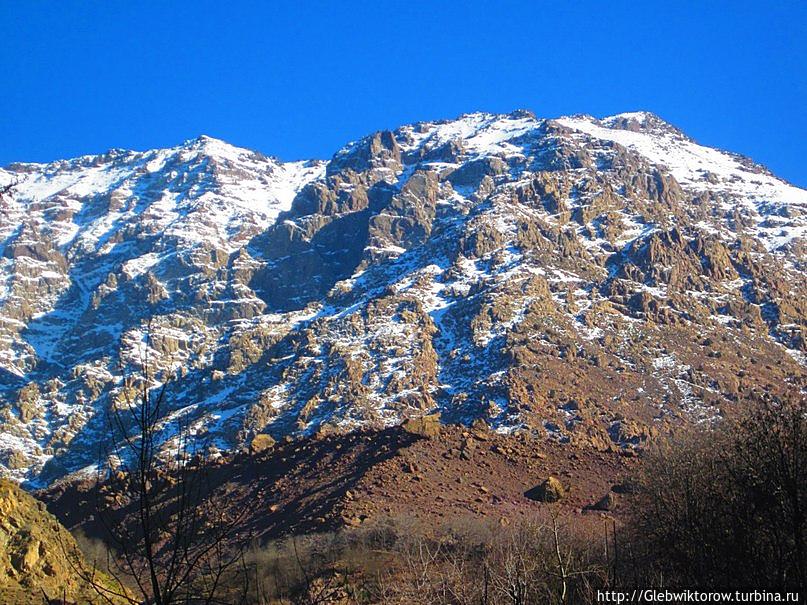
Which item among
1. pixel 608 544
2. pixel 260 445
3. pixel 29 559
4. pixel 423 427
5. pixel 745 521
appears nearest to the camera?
pixel 745 521

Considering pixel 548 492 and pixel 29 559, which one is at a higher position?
pixel 548 492

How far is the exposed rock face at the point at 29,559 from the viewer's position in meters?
18.4

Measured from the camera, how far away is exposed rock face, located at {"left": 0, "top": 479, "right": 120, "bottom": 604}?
1842cm

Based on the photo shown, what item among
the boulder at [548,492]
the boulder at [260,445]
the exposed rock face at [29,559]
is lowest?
the exposed rock face at [29,559]

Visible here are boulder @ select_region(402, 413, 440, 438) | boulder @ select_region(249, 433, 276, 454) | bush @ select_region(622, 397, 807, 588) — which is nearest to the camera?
bush @ select_region(622, 397, 807, 588)

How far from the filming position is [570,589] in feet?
65.5

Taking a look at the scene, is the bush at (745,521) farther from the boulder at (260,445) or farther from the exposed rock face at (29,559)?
the boulder at (260,445)

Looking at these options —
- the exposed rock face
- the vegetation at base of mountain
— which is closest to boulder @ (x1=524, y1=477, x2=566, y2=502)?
the vegetation at base of mountain

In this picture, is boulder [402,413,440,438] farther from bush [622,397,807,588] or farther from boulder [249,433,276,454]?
bush [622,397,807,588]

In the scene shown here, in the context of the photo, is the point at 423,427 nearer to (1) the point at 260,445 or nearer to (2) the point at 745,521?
(1) the point at 260,445

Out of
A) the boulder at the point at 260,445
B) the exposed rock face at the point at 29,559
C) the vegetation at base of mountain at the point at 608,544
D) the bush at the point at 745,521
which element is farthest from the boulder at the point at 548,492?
the exposed rock face at the point at 29,559

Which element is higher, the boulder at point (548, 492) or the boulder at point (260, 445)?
the boulder at point (260, 445)

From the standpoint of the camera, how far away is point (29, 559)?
19516 millimetres

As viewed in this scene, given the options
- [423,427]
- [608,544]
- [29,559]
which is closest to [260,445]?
[423,427]
